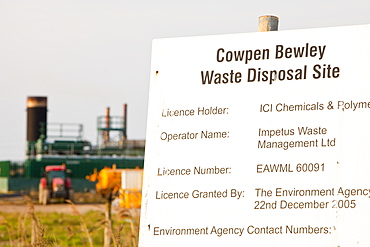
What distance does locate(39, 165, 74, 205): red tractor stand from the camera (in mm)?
32688

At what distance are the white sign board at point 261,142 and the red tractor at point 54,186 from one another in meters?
29.4

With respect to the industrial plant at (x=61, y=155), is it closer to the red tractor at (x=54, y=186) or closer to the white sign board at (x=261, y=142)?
the red tractor at (x=54, y=186)

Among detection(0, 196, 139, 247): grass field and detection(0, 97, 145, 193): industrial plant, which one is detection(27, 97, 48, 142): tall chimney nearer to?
detection(0, 97, 145, 193): industrial plant

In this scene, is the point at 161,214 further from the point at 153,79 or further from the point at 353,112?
the point at 353,112

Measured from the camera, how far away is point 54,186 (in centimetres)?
3309

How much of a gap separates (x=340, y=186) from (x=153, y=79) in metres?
1.43

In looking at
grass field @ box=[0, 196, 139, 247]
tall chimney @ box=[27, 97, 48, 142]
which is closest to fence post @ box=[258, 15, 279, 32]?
grass field @ box=[0, 196, 139, 247]

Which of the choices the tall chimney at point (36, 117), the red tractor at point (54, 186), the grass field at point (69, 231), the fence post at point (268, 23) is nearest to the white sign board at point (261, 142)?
the fence post at point (268, 23)

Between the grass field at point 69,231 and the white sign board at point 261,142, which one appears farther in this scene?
the grass field at point 69,231

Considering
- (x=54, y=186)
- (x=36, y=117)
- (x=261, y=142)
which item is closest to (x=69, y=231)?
(x=261, y=142)

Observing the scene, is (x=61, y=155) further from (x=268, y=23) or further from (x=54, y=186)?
(x=268, y=23)

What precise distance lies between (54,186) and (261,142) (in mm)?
30247

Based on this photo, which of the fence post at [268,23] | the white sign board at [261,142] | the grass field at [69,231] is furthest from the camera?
the grass field at [69,231]

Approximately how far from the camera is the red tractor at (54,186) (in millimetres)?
32688
